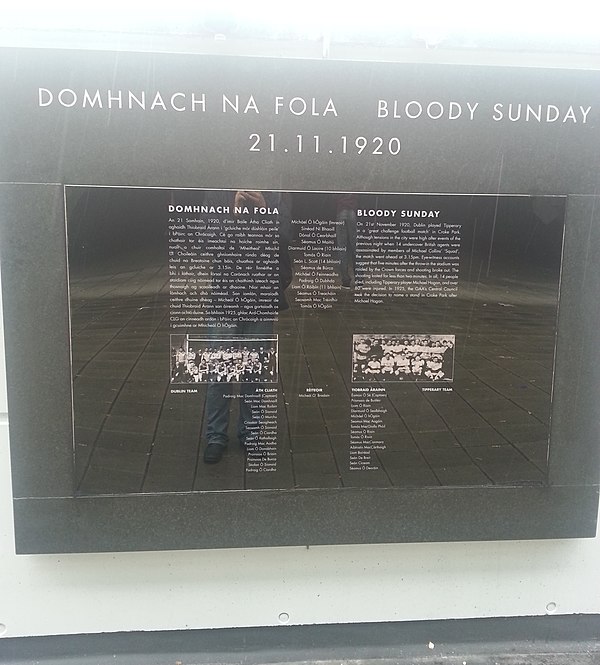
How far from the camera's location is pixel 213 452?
2824 mm

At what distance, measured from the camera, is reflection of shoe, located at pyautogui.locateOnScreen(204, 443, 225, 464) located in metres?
2.81

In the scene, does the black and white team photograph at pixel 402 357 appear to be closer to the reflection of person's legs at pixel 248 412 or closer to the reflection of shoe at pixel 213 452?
the reflection of person's legs at pixel 248 412

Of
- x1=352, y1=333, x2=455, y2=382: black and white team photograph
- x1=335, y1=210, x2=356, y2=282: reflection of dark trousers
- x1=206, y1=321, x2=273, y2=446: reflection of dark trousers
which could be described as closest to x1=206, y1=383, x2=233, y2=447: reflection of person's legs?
x1=206, y1=321, x2=273, y2=446: reflection of dark trousers

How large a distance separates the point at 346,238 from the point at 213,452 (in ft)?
4.04

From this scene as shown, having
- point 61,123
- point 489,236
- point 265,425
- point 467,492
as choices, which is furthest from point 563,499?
point 61,123

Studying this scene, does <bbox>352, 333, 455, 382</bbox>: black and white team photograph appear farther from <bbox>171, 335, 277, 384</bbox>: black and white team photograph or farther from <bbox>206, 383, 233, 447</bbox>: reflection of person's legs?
<bbox>206, 383, 233, 447</bbox>: reflection of person's legs

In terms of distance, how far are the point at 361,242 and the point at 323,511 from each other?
1365 millimetres

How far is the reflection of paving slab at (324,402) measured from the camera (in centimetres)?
271

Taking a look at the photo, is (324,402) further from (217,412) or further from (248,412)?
(217,412)

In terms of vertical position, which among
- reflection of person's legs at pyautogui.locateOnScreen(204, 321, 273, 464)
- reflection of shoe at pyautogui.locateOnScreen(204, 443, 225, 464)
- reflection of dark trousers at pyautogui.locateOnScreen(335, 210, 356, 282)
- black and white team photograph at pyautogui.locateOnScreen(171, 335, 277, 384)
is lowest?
reflection of shoe at pyautogui.locateOnScreen(204, 443, 225, 464)

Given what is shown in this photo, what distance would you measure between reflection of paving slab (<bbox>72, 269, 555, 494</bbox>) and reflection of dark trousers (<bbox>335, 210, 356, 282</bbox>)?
0.43 ft

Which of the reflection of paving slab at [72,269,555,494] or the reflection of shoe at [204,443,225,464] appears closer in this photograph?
the reflection of paving slab at [72,269,555,494]

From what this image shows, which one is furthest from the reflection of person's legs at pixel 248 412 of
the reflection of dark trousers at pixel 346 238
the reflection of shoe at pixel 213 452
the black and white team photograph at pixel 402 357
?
the reflection of dark trousers at pixel 346 238

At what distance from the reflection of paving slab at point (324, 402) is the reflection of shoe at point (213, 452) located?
0.11 feet
